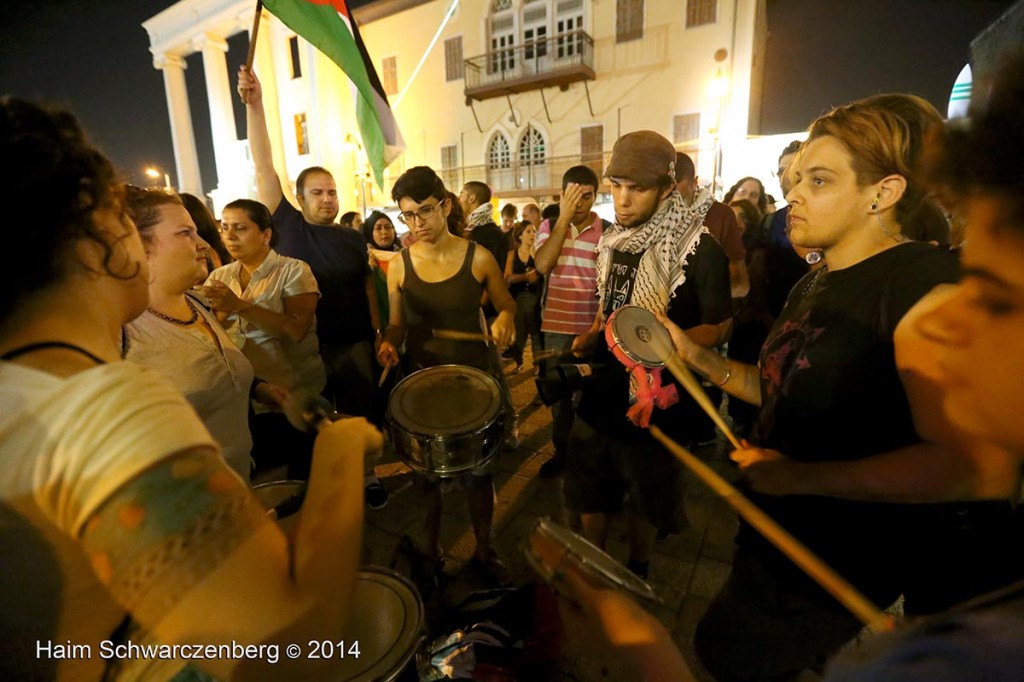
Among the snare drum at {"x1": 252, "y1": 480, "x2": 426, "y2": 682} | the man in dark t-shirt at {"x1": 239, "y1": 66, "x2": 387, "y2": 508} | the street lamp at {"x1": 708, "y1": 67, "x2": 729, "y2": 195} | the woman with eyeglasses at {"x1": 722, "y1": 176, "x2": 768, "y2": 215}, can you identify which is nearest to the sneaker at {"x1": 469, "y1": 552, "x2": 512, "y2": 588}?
the man in dark t-shirt at {"x1": 239, "y1": 66, "x2": 387, "y2": 508}

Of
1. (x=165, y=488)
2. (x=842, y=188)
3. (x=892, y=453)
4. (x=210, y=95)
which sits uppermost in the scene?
(x=210, y=95)

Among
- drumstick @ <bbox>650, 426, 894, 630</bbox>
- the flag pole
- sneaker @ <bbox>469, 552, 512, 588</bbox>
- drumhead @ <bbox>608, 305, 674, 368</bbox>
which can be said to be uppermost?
the flag pole

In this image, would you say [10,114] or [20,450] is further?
[10,114]

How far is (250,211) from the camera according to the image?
3.13m

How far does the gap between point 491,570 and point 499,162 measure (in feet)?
75.0

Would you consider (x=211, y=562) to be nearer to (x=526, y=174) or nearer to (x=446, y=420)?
(x=446, y=420)

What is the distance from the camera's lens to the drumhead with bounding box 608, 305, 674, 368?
2059 millimetres

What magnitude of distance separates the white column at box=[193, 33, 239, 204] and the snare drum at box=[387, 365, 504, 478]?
1211 inches

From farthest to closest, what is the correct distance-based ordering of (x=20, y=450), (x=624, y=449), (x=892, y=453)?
(x=624, y=449) → (x=892, y=453) → (x=20, y=450)

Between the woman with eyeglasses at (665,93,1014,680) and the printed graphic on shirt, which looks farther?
the printed graphic on shirt

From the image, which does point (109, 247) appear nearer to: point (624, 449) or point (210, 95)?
point (624, 449)

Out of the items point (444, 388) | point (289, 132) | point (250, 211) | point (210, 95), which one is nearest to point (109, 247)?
point (444, 388)

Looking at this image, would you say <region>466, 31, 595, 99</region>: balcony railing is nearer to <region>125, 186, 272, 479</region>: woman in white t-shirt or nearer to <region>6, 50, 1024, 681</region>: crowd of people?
<region>6, 50, 1024, 681</region>: crowd of people

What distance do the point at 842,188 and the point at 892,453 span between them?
81 cm
